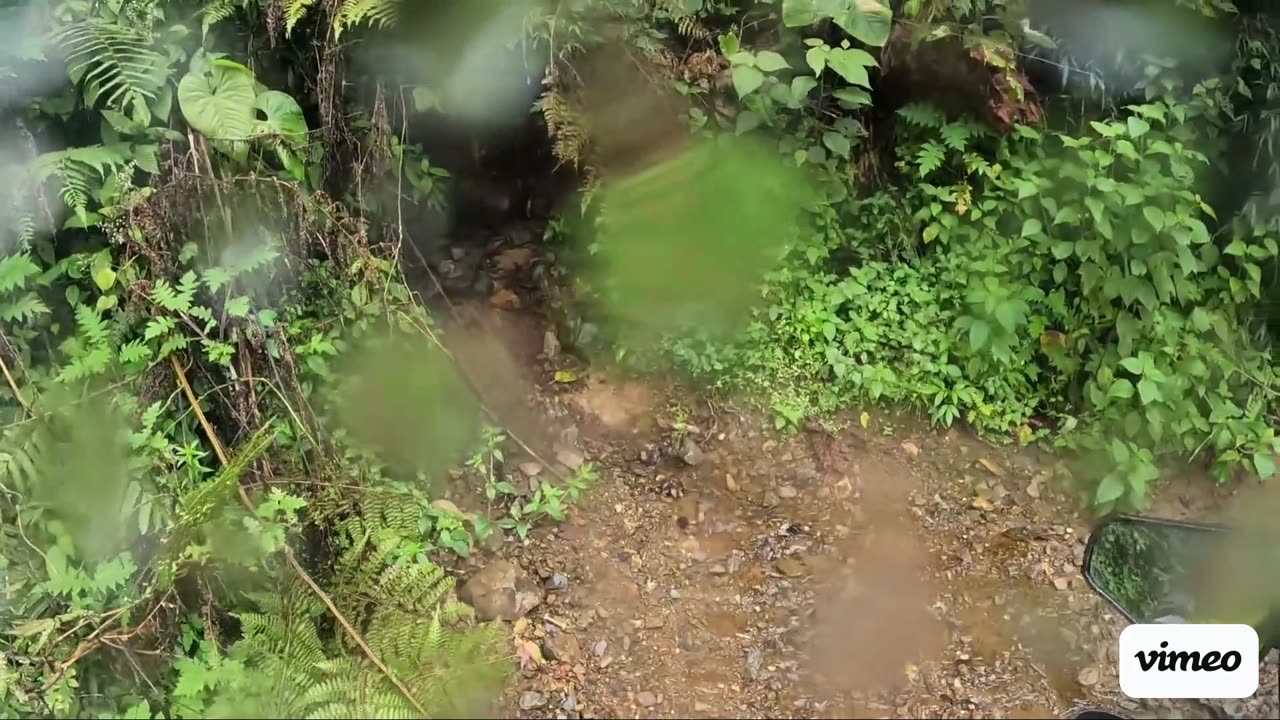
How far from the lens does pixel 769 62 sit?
8.76 feet

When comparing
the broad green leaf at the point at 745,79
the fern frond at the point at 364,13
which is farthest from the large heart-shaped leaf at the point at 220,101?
the broad green leaf at the point at 745,79

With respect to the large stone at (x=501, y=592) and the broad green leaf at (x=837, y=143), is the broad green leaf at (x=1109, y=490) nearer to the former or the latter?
the broad green leaf at (x=837, y=143)

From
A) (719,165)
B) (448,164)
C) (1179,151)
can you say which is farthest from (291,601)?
(1179,151)

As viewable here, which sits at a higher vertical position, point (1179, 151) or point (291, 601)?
point (1179, 151)

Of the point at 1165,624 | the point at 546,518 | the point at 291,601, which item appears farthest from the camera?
the point at 546,518

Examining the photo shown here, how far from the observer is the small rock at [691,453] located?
266cm

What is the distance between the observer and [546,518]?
2.51m

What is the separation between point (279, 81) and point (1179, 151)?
8.57ft

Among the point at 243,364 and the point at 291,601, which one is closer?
the point at 291,601

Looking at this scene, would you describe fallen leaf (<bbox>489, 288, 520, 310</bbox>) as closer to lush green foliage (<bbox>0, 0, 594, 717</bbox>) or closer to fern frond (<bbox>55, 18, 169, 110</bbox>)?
lush green foliage (<bbox>0, 0, 594, 717</bbox>)

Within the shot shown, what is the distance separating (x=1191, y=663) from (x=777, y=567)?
103 centimetres

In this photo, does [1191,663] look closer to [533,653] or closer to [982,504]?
[982,504]

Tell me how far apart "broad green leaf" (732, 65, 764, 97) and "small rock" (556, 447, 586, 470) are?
1.18 meters

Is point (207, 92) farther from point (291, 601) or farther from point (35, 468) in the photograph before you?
point (291, 601)
